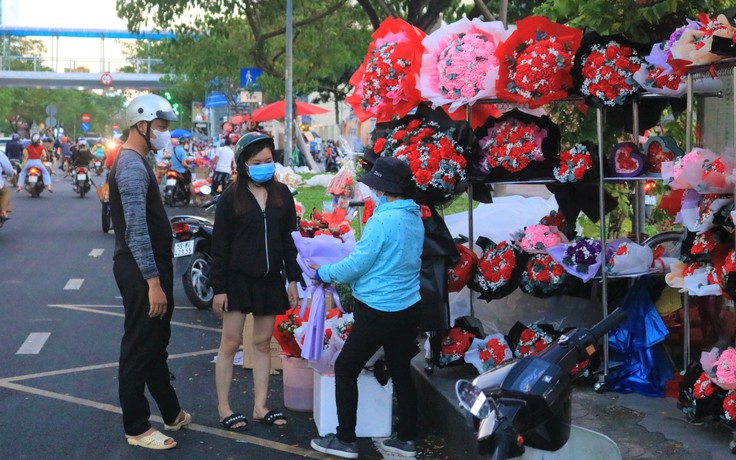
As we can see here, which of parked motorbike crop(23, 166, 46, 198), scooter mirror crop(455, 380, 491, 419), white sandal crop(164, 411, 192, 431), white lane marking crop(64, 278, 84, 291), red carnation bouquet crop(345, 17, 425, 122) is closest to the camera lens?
scooter mirror crop(455, 380, 491, 419)

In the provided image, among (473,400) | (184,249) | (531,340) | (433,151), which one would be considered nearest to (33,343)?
(184,249)

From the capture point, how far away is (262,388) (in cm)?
678

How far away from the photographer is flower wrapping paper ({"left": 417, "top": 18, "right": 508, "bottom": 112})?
23.3 feet

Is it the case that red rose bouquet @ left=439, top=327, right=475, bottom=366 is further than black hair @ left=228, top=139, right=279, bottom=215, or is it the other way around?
red rose bouquet @ left=439, top=327, right=475, bottom=366

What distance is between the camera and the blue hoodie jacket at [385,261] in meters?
5.88

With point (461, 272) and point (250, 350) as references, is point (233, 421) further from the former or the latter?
point (461, 272)

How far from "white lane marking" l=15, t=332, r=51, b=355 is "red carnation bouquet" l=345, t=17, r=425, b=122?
3543 mm

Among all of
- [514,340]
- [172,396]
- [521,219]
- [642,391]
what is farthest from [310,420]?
[521,219]

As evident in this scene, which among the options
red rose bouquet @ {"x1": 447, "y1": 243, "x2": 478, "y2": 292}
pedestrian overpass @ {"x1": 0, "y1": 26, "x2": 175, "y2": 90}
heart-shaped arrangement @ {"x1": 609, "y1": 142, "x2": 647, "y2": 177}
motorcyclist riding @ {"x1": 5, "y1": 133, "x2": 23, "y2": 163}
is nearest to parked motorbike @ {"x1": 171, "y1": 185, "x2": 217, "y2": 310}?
red rose bouquet @ {"x1": 447, "y1": 243, "x2": 478, "y2": 292}

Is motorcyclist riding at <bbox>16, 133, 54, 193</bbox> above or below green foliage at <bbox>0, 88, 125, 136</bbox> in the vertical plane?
below

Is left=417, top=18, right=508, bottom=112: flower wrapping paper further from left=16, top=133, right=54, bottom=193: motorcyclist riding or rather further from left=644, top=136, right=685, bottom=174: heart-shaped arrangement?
left=16, top=133, right=54, bottom=193: motorcyclist riding

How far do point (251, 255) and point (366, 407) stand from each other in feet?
3.89

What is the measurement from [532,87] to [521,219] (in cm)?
276

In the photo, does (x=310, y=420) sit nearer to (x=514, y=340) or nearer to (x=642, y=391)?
(x=514, y=340)
